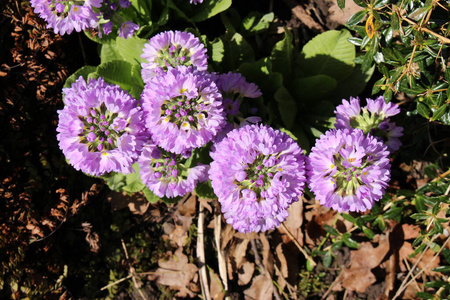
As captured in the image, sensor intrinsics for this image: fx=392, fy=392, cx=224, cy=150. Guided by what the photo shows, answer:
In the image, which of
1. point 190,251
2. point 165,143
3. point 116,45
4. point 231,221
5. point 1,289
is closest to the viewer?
point 165,143

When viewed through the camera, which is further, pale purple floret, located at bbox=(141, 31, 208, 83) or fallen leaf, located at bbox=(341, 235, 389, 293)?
fallen leaf, located at bbox=(341, 235, 389, 293)

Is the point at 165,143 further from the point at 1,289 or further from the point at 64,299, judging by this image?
the point at 1,289

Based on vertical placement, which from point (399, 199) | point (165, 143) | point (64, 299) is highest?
point (165, 143)

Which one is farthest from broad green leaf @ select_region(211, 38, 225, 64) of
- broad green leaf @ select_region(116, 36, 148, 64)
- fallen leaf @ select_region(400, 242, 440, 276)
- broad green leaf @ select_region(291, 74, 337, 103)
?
fallen leaf @ select_region(400, 242, 440, 276)

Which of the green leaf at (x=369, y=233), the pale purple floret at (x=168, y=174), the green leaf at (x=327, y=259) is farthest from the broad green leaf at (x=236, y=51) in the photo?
the green leaf at (x=327, y=259)

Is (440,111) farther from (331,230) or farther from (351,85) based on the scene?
(331,230)

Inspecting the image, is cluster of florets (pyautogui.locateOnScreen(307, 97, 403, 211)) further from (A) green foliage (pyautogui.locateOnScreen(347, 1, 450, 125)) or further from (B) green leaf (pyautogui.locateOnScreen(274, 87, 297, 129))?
(B) green leaf (pyautogui.locateOnScreen(274, 87, 297, 129))

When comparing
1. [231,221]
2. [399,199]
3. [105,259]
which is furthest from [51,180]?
[399,199]
